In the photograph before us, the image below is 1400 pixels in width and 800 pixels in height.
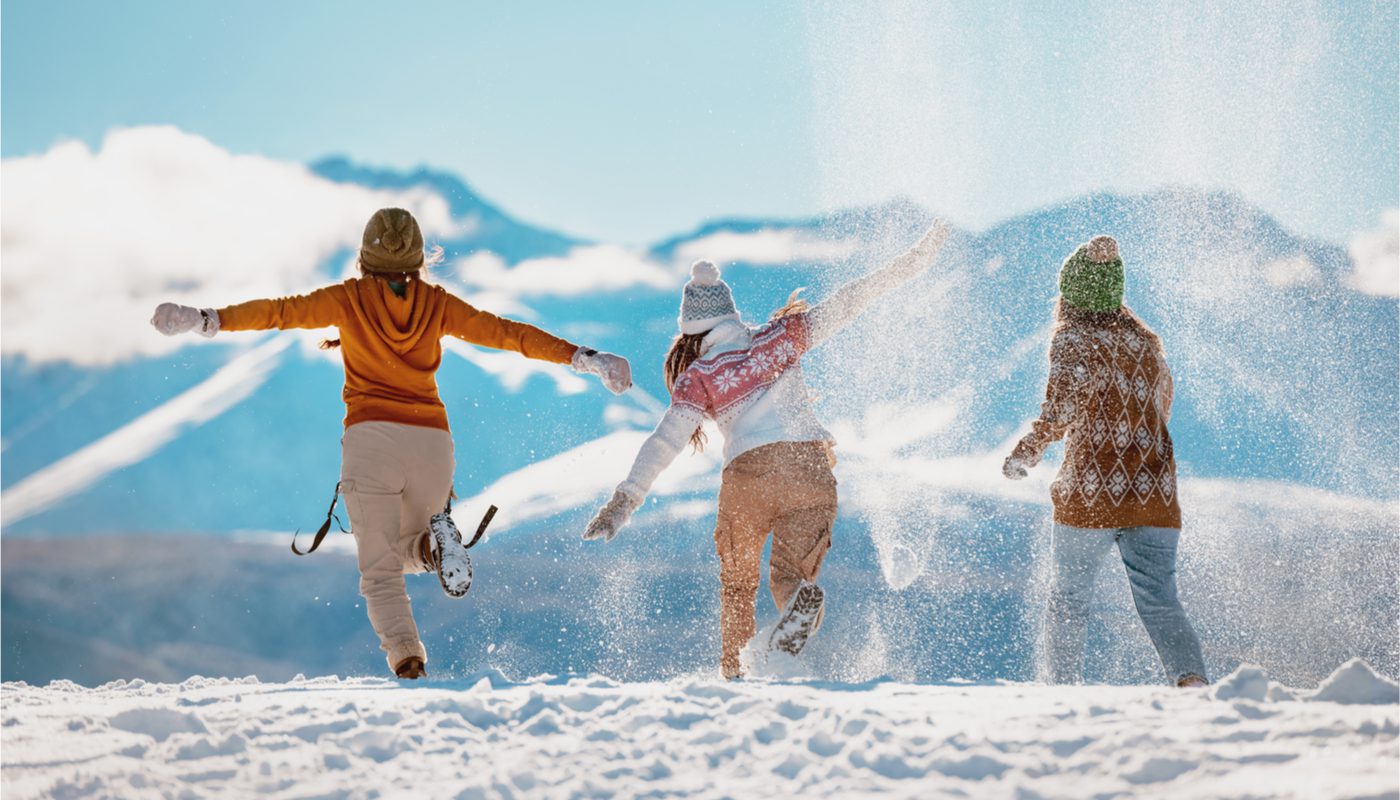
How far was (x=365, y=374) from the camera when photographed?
5977 millimetres

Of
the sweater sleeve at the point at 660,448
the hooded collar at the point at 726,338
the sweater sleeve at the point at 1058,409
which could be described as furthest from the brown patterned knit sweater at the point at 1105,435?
the sweater sleeve at the point at 660,448

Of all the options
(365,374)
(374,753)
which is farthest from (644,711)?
(365,374)

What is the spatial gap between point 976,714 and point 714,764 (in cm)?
83

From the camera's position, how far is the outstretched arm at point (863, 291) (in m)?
6.13

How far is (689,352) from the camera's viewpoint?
6297 millimetres

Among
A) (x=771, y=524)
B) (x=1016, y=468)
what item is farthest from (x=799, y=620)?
(x=1016, y=468)

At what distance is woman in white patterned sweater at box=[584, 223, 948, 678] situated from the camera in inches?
228

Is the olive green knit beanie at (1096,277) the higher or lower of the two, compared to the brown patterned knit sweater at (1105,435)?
higher

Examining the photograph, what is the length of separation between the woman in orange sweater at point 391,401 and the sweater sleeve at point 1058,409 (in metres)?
2.11

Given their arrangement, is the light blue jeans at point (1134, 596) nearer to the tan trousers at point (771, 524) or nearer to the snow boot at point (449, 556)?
the tan trousers at point (771, 524)

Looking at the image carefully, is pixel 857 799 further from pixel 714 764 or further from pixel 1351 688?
pixel 1351 688

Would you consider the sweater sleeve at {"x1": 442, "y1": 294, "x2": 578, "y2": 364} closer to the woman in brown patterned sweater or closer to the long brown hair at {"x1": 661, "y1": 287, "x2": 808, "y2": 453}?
the long brown hair at {"x1": 661, "y1": 287, "x2": 808, "y2": 453}

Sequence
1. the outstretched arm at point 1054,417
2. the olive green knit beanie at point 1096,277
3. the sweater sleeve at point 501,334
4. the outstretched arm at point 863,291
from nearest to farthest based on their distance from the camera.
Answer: the outstretched arm at point 1054,417, the olive green knit beanie at point 1096,277, the outstretched arm at point 863,291, the sweater sleeve at point 501,334

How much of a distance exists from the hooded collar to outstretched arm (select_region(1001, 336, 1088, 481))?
1.41 metres
